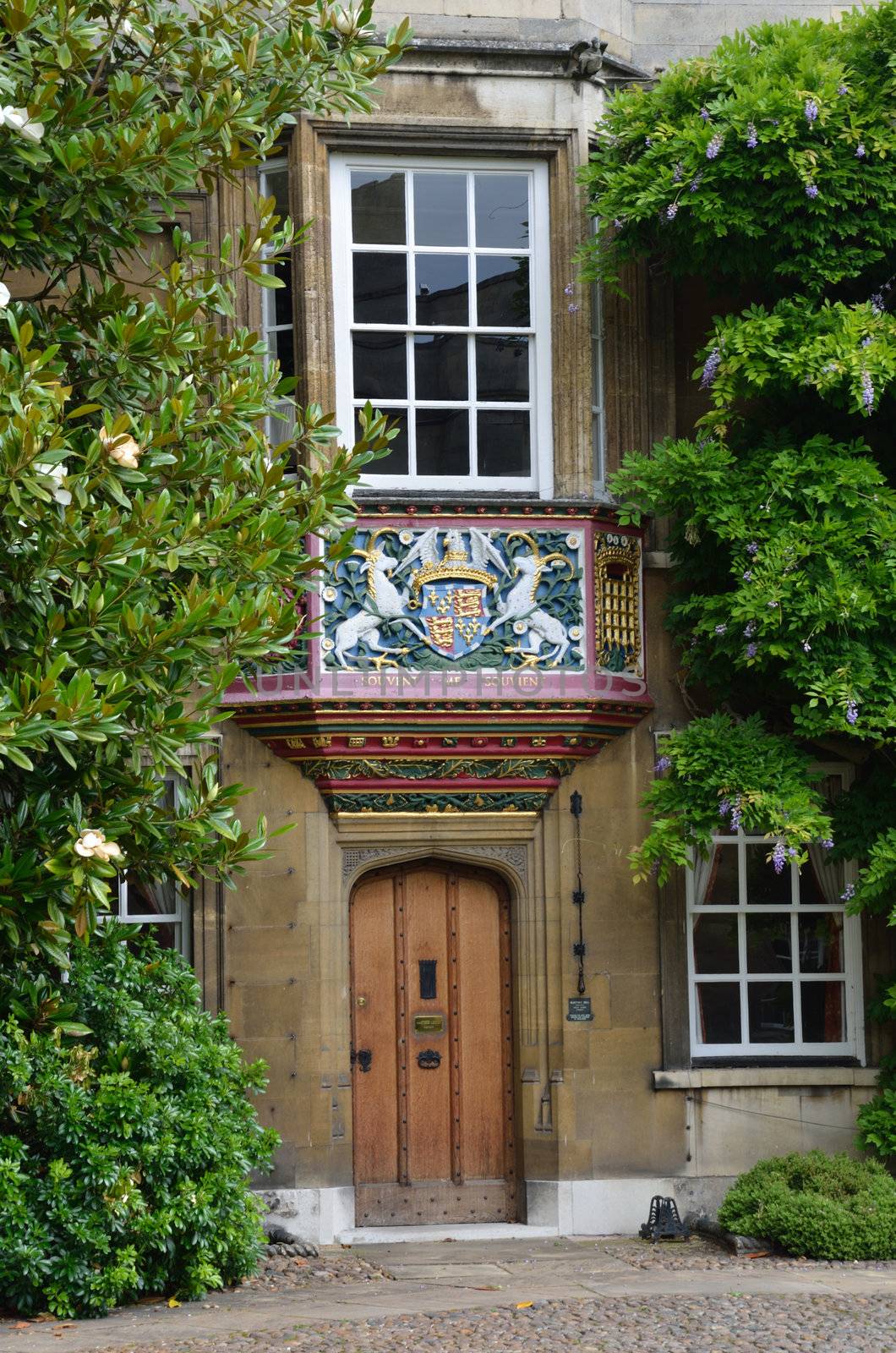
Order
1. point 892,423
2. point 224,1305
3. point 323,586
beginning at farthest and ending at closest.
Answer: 1. point 892,423
2. point 323,586
3. point 224,1305

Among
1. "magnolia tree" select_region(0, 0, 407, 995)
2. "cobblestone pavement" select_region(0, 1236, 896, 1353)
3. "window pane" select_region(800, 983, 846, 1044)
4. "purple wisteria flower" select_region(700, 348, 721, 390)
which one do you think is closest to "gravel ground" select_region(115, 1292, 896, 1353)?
"cobblestone pavement" select_region(0, 1236, 896, 1353)

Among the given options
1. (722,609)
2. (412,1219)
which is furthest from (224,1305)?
(722,609)

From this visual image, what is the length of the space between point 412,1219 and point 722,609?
466cm

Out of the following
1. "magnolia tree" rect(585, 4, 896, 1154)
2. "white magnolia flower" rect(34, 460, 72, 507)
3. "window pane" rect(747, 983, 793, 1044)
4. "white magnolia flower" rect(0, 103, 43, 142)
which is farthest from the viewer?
"window pane" rect(747, 983, 793, 1044)

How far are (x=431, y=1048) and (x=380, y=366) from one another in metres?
4.73

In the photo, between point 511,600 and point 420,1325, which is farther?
point 511,600

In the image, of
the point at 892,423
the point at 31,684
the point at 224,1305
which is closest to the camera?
the point at 31,684

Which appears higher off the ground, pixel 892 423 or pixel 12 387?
pixel 892 423

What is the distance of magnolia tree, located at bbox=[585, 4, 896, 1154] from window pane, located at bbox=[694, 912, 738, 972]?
92 centimetres

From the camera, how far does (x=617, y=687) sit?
12875 mm

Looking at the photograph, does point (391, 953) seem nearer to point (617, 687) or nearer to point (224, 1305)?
point (617, 687)

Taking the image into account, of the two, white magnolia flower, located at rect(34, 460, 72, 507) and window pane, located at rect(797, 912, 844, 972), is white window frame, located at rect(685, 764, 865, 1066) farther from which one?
white magnolia flower, located at rect(34, 460, 72, 507)

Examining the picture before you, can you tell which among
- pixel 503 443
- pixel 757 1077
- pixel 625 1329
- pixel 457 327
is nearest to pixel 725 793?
pixel 757 1077

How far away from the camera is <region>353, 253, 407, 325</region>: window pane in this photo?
12820mm
